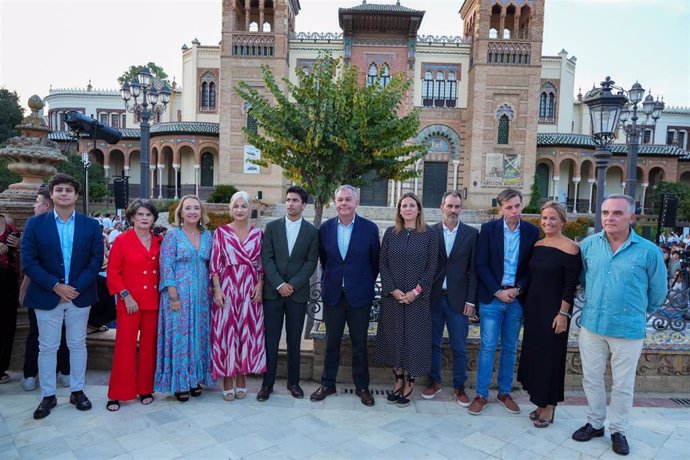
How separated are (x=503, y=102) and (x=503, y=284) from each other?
23.9 metres

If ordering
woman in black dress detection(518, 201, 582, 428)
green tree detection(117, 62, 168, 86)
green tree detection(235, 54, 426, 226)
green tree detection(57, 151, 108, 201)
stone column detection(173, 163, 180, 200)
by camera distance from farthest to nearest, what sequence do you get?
green tree detection(117, 62, 168, 86) → stone column detection(173, 163, 180, 200) → green tree detection(57, 151, 108, 201) → green tree detection(235, 54, 426, 226) → woman in black dress detection(518, 201, 582, 428)

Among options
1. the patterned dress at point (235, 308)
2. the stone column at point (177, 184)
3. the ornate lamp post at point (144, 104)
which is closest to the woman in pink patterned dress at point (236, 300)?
the patterned dress at point (235, 308)

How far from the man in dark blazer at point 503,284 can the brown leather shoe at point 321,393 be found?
4.25ft

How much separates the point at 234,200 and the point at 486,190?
77.1 feet

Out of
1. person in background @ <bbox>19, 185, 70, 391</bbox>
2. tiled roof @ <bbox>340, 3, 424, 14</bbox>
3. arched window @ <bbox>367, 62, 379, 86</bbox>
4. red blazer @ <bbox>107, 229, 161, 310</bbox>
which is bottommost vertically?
person in background @ <bbox>19, 185, 70, 391</bbox>

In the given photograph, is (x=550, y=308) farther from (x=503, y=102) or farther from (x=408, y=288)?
(x=503, y=102)

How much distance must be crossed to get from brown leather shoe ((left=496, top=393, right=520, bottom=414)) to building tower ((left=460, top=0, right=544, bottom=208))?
22.5 metres

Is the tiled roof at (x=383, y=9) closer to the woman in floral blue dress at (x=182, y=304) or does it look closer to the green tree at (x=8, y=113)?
the green tree at (x=8, y=113)

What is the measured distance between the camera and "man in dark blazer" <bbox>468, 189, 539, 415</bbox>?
3.96 meters

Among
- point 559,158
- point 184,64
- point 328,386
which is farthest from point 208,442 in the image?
point 184,64

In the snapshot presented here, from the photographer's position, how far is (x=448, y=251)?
414 centimetres

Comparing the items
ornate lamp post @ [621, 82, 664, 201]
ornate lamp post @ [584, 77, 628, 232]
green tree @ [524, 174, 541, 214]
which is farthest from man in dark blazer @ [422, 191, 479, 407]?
green tree @ [524, 174, 541, 214]

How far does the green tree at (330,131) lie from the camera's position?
802 centimetres

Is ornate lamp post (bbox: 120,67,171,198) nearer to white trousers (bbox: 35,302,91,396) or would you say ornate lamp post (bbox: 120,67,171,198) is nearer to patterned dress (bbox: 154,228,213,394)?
white trousers (bbox: 35,302,91,396)
